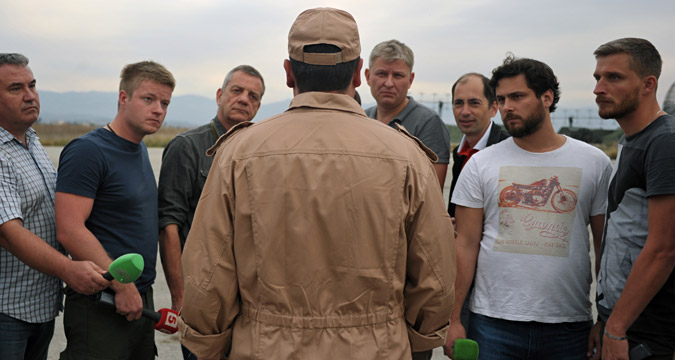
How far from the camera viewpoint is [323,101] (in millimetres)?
1956

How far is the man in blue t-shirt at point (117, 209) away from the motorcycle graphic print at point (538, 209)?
202cm

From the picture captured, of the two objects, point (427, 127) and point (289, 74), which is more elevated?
point (289, 74)

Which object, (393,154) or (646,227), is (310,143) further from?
(646,227)

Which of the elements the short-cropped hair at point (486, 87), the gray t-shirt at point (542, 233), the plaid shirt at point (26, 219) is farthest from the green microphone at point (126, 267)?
the short-cropped hair at point (486, 87)

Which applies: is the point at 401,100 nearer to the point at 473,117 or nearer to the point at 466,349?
the point at 473,117

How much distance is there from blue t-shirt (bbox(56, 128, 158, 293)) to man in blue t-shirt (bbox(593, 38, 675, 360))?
249cm

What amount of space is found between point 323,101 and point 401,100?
2053 mm

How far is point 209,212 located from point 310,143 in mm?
445

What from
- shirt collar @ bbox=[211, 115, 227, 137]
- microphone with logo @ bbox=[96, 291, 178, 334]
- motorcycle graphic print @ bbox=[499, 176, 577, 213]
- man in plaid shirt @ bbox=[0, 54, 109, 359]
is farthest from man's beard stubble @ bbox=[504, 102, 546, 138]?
man in plaid shirt @ bbox=[0, 54, 109, 359]

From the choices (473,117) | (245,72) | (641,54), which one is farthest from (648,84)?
(245,72)

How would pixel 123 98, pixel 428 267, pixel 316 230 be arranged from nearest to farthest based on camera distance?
pixel 316 230 < pixel 428 267 < pixel 123 98

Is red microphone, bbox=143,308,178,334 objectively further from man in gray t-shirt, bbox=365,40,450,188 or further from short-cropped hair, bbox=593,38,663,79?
short-cropped hair, bbox=593,38,663,79

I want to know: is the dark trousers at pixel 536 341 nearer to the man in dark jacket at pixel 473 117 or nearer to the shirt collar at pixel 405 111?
the man in dark jacket at pixel 473 117

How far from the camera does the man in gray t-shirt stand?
3.79 meters
